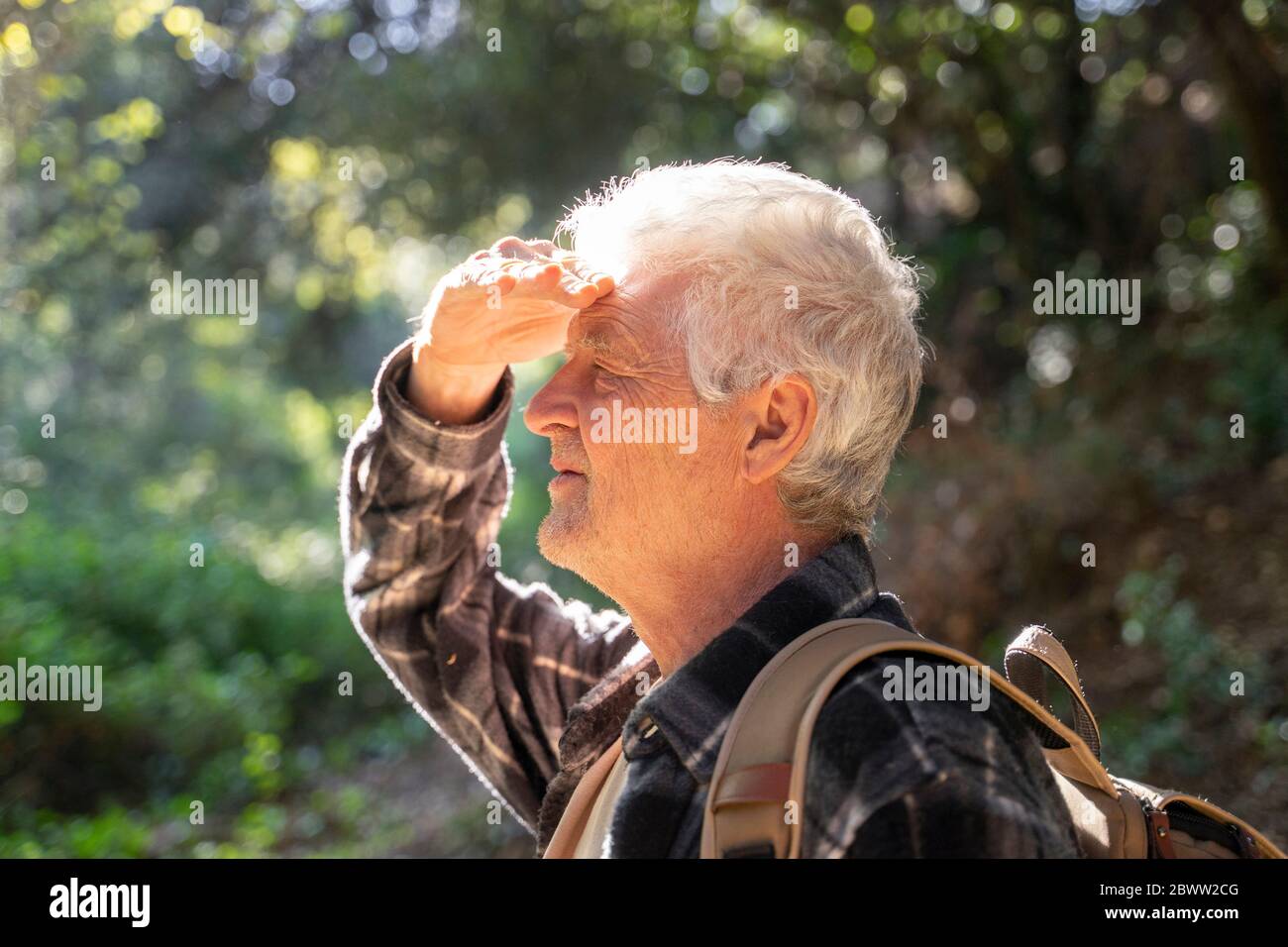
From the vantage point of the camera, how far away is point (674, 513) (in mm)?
1730

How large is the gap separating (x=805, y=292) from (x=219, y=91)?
21.0ft

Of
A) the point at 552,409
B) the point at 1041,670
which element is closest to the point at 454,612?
the point at 552,409

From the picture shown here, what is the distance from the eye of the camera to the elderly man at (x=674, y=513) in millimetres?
1332

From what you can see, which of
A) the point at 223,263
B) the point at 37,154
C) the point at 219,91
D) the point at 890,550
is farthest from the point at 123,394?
the point at 890,550

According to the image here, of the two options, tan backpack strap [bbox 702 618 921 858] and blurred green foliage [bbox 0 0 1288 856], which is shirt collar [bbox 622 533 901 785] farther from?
blurred green foliage [bbox 0 0 1288 856]

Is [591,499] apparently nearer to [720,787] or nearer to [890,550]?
[720,787]

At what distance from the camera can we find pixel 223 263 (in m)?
7.46

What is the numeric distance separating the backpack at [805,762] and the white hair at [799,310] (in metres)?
0.28

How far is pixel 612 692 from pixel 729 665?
0.40m

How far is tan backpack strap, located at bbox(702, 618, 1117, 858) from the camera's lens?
1295 mm

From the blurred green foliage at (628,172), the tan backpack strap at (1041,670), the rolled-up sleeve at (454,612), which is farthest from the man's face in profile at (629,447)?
the blurred green foliage at (628,172)

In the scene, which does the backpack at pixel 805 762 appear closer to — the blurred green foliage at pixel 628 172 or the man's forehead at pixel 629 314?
the man's forehead at pixel 629 314

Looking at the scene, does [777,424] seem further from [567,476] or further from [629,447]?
[567,476]

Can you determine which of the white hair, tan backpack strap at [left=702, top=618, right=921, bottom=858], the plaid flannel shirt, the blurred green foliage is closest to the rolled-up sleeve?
the plaid flannel shirt
